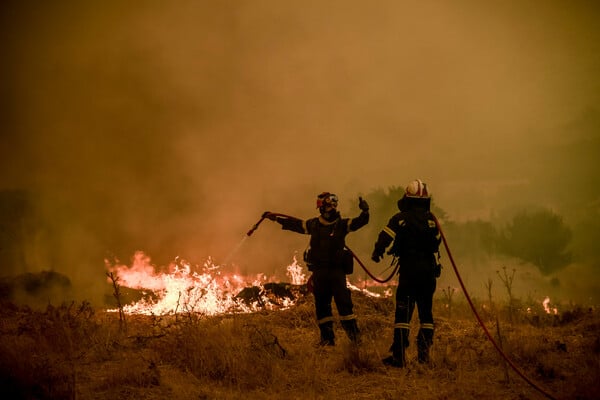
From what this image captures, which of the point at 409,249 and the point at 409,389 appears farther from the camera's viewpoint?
the point at 409,249

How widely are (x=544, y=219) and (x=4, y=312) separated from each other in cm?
5880

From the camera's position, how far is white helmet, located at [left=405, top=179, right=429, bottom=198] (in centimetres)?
744

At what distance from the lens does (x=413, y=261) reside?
7.32 meters

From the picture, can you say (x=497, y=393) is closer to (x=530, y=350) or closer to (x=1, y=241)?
(x=530, y=350)

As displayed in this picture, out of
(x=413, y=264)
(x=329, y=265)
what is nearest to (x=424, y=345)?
(x=413, y=264)

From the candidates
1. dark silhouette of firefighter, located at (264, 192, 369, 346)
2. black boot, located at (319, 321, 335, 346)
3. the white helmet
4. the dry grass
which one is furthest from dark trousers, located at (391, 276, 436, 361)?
black boot, located at (319, 321, 335, 346)

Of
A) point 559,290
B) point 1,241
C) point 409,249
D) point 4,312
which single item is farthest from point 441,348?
point 559,290

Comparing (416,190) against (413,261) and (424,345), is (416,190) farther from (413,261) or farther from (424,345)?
(424,345)

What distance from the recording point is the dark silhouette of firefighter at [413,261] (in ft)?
23.7

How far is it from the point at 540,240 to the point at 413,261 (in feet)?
183

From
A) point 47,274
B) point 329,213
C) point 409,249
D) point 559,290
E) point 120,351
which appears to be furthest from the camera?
point 559,290

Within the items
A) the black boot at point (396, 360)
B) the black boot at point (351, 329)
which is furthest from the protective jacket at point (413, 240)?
the black boot at point (351, 329)

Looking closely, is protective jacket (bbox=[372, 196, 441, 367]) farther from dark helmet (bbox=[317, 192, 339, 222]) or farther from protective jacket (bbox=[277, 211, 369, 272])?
dark helmet (bbox=[317, 192, 339, 222])

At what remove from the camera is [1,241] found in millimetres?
37156
